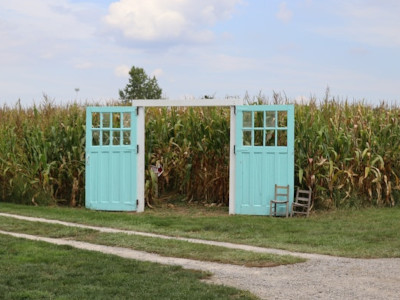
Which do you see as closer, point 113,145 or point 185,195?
point 113,145

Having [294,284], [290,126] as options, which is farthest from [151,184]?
[294,284]

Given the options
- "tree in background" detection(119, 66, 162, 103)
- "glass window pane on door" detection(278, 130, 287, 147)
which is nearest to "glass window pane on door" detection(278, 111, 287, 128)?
"glass window pane on door" detection(278, 130, 287, 147)

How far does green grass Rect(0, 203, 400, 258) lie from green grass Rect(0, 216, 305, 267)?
2.68 ft

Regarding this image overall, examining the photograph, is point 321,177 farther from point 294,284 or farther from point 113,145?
point 294,284

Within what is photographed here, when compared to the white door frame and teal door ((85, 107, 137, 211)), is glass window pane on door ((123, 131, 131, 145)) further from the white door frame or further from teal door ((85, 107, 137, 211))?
the white door frame

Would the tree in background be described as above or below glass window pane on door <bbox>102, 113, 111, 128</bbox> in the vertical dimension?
above

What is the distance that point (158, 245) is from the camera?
9.20 metres

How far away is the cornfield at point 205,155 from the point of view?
526 inches

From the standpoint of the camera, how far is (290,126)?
12672mm

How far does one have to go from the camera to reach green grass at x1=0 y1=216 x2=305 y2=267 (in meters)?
8.10

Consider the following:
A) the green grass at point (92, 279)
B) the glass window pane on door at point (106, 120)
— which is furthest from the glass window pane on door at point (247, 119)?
the green grass at point (92, 279)

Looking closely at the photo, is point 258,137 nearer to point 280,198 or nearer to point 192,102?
point 280,198

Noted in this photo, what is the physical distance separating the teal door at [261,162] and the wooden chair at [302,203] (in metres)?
0.20

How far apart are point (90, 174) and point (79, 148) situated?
1.00 metres
